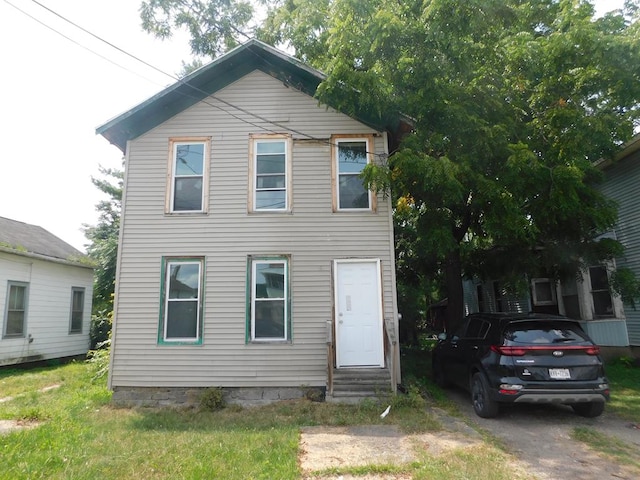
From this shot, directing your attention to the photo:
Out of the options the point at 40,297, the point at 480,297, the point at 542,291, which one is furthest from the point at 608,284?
the point at 40,297

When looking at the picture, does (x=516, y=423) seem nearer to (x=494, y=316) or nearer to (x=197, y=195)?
(x=494, y=316)

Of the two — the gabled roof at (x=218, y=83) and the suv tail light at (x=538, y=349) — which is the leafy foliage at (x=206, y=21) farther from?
the suv tail light at (x=538, y=349)

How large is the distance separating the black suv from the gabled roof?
516cm

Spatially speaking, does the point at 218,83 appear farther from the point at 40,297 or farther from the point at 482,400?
the point at 40,297

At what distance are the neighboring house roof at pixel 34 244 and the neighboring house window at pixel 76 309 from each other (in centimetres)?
107

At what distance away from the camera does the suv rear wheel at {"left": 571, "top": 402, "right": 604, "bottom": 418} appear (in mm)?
7020

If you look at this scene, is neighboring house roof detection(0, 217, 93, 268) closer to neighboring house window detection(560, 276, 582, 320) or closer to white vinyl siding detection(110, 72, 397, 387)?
white vinyl siding detection(110, 72, 397, 387)

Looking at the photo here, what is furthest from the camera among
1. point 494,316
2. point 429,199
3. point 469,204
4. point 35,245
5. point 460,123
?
point 35,245

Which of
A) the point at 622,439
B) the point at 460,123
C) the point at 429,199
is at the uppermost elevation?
the point at 460,123

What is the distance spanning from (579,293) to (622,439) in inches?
324

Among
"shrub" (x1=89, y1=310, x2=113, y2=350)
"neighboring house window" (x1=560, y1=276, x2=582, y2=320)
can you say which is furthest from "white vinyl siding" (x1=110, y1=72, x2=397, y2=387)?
"shrub" (x1=89, y1=310, x2=113, y2=350)

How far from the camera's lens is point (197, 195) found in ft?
31.5

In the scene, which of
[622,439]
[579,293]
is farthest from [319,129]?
[579,293]

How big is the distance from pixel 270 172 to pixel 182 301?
11.2ft
